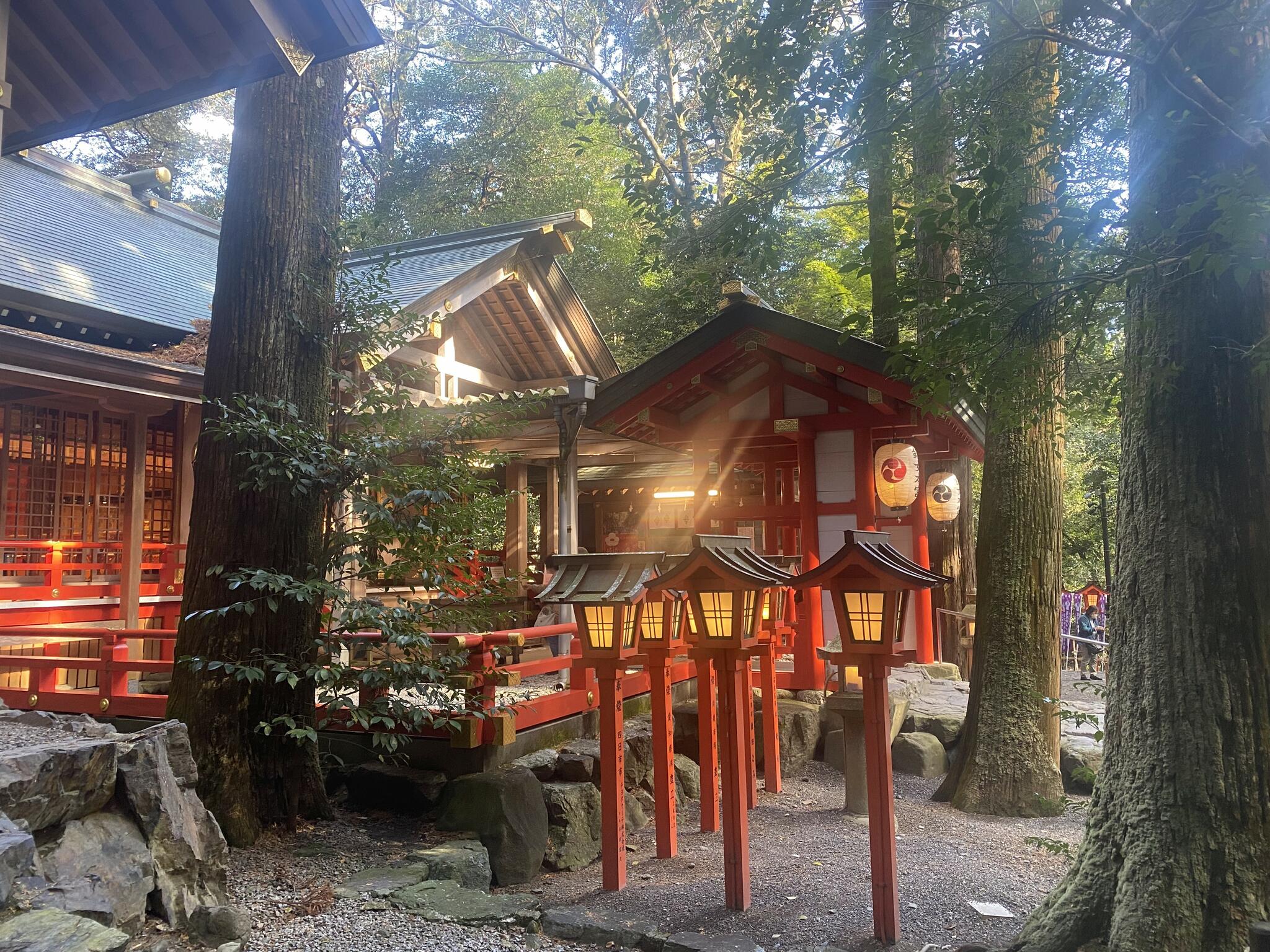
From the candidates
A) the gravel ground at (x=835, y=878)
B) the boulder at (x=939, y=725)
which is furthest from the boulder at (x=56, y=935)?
the boulder at (x=939, y=725)

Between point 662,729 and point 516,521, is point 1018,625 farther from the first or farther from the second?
point 516,521

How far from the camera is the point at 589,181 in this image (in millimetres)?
23078

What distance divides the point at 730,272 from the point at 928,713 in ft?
27.8

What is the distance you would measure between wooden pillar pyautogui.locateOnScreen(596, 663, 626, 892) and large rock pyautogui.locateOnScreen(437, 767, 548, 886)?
838 mm

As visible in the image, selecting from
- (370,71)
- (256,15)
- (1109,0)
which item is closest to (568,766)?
(256,15)

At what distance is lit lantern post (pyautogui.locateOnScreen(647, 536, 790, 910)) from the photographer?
4934mm

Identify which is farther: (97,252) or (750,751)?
(97,252)

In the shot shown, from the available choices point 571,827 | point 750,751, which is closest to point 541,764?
point 571,827

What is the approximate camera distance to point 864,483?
901cm

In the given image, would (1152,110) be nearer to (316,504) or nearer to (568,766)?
(316,504)

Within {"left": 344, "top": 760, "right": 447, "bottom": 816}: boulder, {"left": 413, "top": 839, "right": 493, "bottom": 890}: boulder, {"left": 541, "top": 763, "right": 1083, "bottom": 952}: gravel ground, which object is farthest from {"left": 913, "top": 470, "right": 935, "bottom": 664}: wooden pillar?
{"left": 413, "top": 839, "right": 493, "bottom": 890}: boulder

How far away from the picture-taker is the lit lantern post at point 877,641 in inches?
176

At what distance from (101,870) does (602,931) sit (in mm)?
2349

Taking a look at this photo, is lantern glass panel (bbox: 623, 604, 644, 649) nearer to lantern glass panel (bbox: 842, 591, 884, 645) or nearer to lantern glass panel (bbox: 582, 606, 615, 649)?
lantern glass panel (bbox: 582, 606, 615, 649)
